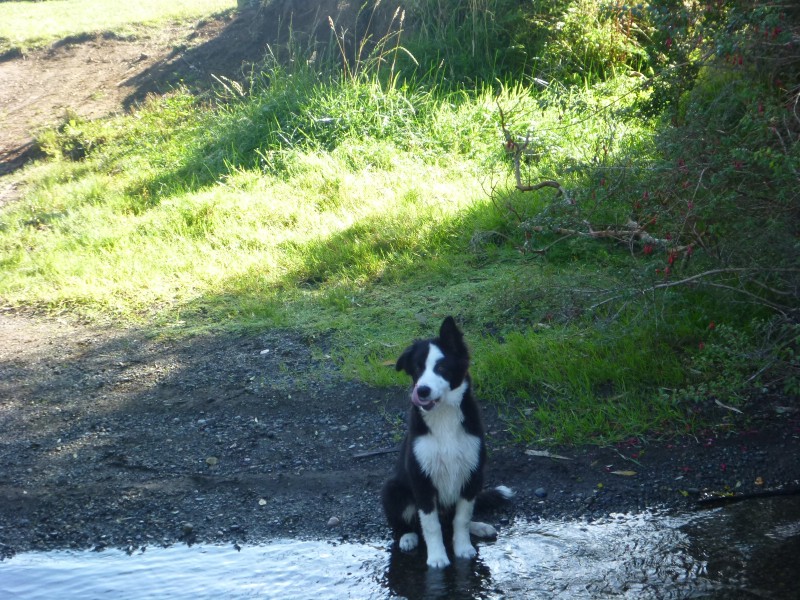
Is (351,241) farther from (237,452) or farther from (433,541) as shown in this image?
(433,541)

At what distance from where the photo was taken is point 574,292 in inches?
235

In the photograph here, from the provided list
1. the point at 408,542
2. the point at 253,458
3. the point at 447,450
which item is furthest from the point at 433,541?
the point at 253,458

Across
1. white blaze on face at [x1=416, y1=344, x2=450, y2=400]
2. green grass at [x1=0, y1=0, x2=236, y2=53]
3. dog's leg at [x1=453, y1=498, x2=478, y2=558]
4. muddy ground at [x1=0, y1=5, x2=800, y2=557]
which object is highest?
green grass at [x1=0, y1=0, x2=236, y2=53]

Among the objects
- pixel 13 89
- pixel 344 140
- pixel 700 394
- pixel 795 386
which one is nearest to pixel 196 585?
pixel 700 394

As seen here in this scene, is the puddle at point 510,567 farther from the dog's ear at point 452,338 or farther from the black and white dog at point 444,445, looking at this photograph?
the dog's ear at point 452,338

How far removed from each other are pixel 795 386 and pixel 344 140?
719cm

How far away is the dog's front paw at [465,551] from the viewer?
4418 millimetres

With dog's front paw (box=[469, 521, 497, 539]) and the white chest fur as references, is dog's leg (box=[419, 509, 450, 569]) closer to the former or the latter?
the white chest fur

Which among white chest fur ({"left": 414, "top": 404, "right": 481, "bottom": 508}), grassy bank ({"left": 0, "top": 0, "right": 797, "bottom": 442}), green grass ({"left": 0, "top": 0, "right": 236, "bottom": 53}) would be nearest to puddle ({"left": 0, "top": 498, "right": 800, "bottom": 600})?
white chest fur ({"left": 414, "top": 404, "right": 481, "bottom": 508})

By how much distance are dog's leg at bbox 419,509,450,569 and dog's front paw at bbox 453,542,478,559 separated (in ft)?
0.26

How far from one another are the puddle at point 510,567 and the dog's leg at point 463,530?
0.19 ft

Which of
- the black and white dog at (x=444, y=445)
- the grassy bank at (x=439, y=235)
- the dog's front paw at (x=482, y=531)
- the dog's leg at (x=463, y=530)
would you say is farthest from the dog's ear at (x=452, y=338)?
the grassy bank at (x=439, y=235)

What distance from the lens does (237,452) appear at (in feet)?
18.6

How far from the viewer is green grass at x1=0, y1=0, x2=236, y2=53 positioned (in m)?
18.1
